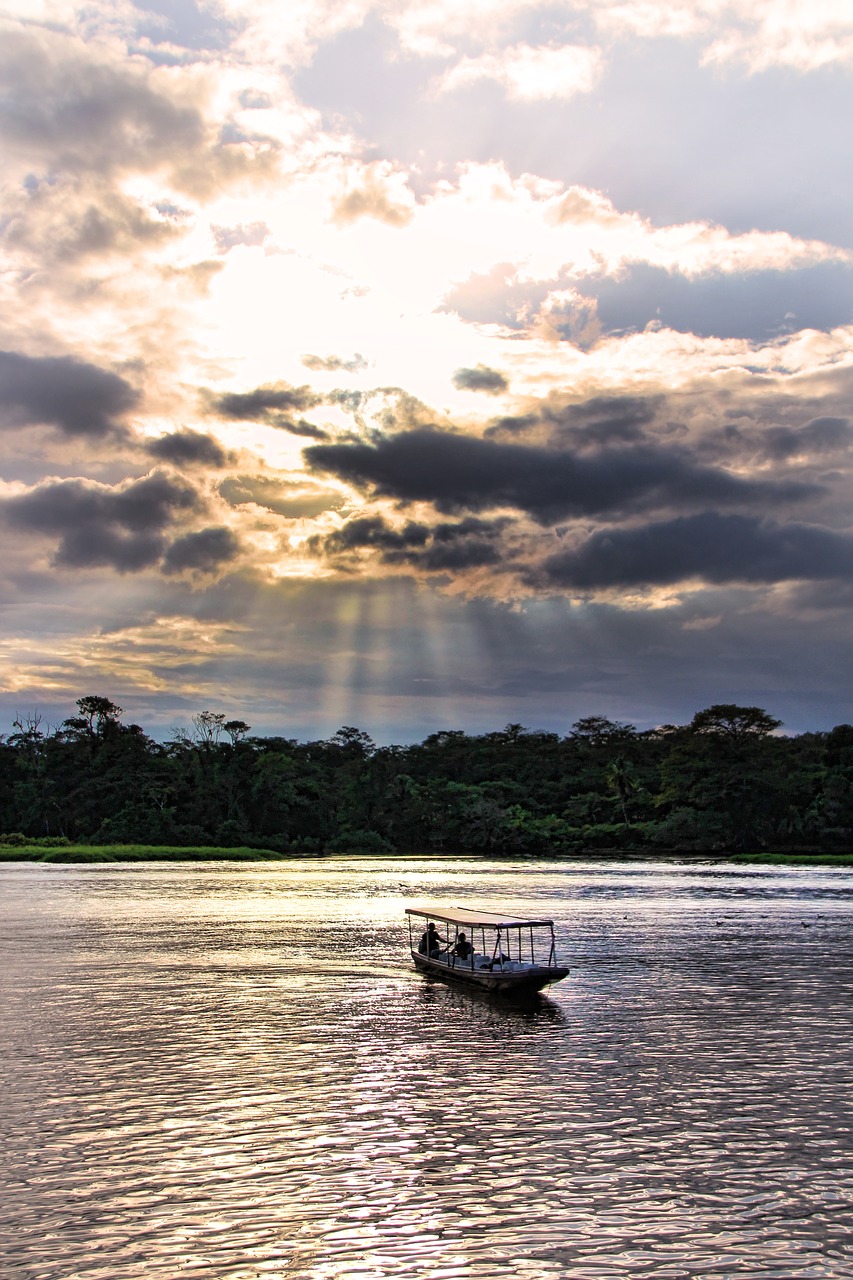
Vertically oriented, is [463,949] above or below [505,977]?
above

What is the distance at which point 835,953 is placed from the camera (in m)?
61.5

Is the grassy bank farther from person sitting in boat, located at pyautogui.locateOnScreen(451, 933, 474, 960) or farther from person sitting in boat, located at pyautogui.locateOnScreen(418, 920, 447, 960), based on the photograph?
person sitting in boat, located at pyautogui.locateOnScreen(451, 933, 474, 960)

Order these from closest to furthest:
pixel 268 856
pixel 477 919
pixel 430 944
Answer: pixel 477 919 < pixel 430 944 < pixel 268 856

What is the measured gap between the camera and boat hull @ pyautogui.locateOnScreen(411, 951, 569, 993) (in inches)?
1710

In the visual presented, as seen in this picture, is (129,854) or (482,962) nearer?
A: (482,962)

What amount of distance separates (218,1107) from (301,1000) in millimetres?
16419

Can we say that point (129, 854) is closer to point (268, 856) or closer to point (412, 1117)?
point (268, 856)

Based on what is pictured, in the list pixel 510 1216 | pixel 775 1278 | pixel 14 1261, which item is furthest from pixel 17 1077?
pixel 775 1278

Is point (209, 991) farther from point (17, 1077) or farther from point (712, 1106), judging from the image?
point (712, 1106)

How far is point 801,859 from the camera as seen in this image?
556 feet

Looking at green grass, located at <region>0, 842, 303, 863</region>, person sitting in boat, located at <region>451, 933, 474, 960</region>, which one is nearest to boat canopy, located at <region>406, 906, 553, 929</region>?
person sitting in boat, located at <region>451, 933, 474, 960</region>

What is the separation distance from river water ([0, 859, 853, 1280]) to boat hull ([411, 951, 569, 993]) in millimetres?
939

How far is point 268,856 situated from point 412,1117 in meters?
160

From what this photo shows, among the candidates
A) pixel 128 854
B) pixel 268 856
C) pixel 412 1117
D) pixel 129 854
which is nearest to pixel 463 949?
pixel 412 1117
